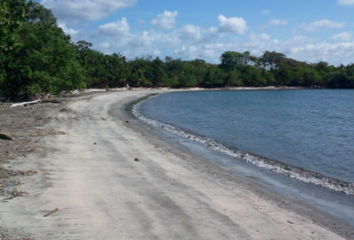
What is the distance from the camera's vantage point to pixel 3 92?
27.3 m

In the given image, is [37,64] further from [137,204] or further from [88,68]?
[88,68]

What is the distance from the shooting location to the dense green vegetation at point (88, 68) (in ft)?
45.6

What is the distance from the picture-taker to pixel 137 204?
255 inches

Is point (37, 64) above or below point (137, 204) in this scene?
above

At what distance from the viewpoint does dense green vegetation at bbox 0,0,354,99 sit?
13.9 m

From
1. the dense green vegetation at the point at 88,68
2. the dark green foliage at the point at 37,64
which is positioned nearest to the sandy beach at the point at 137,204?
the dense green vegetation at the point at 88,68

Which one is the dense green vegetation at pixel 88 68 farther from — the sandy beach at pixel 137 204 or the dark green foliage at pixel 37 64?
the sandy beach at pixel 137 204

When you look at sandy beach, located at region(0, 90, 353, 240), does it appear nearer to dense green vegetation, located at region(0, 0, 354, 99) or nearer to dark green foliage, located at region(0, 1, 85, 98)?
dense green vegetation, located at region(0, 0, 354, 99)

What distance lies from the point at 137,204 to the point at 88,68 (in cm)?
5676

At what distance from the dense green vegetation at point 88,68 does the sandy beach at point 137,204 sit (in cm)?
356

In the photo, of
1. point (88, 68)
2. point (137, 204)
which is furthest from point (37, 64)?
point (88, 68)

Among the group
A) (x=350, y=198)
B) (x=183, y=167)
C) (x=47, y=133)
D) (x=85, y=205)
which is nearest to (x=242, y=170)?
(x=183, y=167)

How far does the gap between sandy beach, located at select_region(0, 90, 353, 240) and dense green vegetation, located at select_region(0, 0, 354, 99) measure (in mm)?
3562

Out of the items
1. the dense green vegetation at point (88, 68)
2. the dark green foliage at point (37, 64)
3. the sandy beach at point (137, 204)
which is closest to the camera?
the sandy beach at point (137, 204)
